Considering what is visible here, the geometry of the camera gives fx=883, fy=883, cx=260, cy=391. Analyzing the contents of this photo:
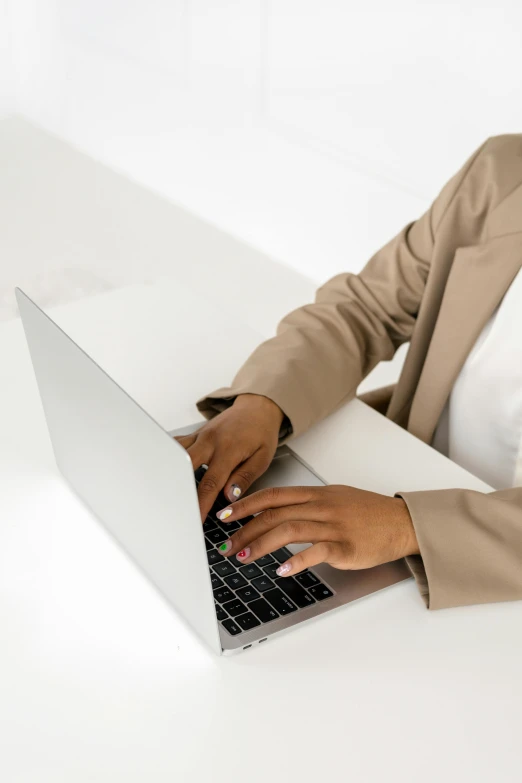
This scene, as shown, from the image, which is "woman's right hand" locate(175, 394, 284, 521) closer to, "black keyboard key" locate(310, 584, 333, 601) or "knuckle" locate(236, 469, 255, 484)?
"knuckle" locate(236, 469, 255, 484)

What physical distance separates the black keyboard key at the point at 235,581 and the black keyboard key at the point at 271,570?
3 centimetres

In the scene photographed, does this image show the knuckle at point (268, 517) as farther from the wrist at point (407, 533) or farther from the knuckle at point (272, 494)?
the wrist at point (407, 533)

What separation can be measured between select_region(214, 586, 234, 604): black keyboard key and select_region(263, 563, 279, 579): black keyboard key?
0.05m

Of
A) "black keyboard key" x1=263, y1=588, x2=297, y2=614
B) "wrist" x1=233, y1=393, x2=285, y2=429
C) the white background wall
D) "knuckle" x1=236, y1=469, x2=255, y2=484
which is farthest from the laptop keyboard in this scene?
the white background wall

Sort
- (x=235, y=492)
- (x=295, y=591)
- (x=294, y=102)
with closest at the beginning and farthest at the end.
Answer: (x=295, y=591), (x=235, y=492), (x=294, y=102)

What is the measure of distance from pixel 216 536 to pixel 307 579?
0.36 ft

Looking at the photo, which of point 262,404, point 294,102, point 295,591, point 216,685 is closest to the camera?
point 216,685

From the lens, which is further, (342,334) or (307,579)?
(342,334)

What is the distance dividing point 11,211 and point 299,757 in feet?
11.1

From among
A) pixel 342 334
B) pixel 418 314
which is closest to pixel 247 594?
pixel 342 334

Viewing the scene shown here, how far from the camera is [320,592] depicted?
0.84 m

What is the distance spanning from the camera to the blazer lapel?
3.88ft

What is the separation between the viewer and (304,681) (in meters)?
0.74

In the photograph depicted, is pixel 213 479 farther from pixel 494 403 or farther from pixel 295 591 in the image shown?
pixel 494 403
